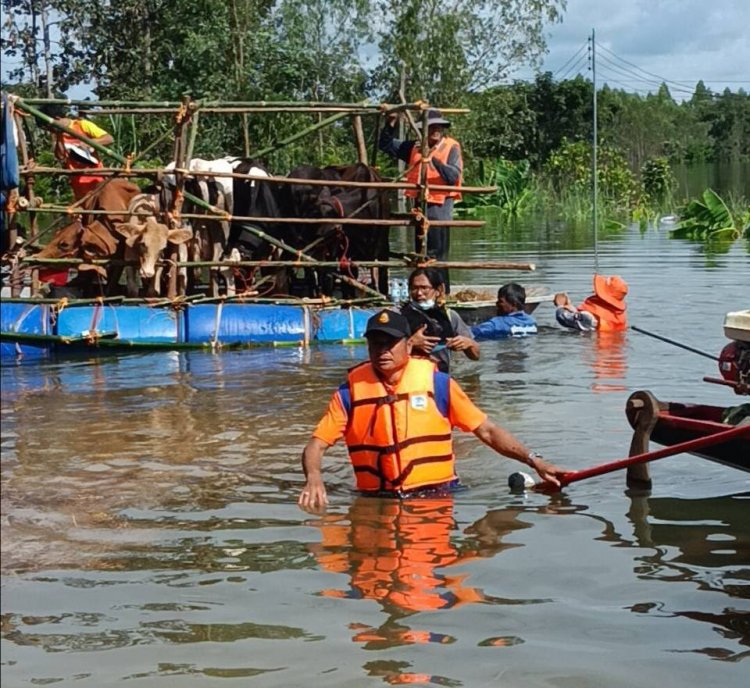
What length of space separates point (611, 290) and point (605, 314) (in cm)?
33

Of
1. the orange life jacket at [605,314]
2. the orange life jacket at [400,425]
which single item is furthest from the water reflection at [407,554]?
the orange life jacket at [605,314]

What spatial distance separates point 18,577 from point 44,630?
2.29 feet

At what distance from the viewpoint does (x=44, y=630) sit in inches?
194

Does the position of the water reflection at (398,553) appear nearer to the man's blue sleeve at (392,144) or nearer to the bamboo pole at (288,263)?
the bamboo pole at (288,263)

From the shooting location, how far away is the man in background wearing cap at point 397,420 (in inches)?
258

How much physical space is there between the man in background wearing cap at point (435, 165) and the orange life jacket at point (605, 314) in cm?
206

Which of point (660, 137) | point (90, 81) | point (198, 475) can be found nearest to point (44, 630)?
point (198, 475)

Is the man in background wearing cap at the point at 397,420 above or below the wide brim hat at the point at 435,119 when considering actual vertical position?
below

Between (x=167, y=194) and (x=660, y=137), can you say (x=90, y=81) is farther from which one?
(x=660, y=137)

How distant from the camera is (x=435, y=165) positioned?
13.4 m

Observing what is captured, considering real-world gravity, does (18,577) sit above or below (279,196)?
below

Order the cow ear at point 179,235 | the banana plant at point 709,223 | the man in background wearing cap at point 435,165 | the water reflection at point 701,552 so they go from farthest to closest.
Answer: the banana plant at point 709,223, the man in background wearing cap at point 435,165, the cow ear at point 179,235, the water reflection at point 701,552

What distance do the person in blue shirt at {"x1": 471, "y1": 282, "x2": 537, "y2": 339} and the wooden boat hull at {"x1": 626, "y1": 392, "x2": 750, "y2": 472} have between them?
631cm

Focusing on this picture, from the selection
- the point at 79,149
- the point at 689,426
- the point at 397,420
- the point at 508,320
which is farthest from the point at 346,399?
the point at 79,149
